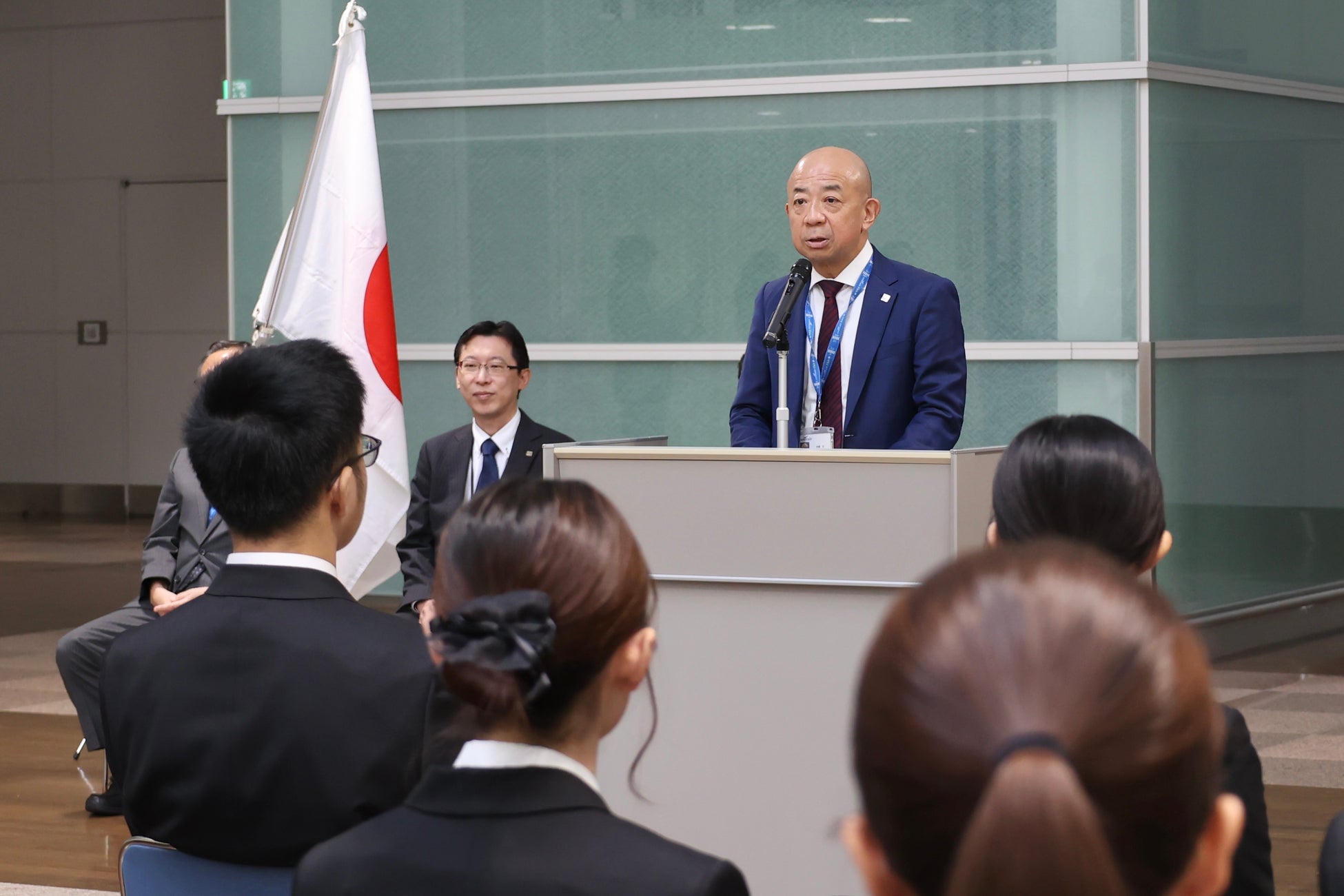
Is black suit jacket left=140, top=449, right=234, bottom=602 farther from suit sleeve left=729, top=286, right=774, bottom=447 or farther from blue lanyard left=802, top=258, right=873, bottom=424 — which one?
blue lanyard left=802, top=258, right=873, bottom=424

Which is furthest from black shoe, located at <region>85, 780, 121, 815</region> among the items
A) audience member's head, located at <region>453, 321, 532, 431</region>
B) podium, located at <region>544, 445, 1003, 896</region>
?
podium, located at <region>544, 445, 1003, 896</region>

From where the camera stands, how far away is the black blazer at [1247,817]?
5.57ft

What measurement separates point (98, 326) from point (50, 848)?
11.0 m

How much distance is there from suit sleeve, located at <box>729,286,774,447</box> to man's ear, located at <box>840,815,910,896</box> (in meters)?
2.92

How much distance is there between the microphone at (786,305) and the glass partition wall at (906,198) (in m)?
3.15

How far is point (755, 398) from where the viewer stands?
386 centimetres

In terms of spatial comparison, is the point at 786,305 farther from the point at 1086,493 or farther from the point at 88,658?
the point at 88,658

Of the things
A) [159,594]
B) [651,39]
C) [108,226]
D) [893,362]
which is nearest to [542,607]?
[893,362]

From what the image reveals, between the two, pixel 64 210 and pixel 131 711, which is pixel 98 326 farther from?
pixel 131 711

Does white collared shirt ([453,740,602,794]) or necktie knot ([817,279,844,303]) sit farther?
necktie knot ([817,279,844,303])

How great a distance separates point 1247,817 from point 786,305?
1.81 meters

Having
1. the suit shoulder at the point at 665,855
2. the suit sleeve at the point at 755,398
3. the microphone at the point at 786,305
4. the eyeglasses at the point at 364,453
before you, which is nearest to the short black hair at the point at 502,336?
the suit sleeve at the point at 755,398

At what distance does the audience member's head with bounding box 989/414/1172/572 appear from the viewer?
1847mm

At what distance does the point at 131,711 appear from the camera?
1923mm
